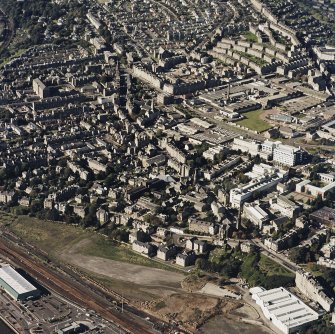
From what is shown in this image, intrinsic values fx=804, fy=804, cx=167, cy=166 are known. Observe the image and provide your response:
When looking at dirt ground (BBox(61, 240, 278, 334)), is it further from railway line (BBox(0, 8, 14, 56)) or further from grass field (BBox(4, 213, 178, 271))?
railway line (BBox(0, 8, 14, 56))

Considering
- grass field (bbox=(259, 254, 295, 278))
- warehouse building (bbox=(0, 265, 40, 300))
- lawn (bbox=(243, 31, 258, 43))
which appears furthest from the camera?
lawn (bbox=(243, 31, 258, 43))

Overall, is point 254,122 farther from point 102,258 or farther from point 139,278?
point 139,278

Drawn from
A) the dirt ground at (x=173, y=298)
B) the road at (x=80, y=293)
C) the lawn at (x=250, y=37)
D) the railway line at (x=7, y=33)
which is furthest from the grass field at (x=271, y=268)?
the railway line at (x=7, y=33)

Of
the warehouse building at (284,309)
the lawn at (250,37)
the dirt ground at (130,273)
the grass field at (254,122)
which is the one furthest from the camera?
the lawn at (250,37)

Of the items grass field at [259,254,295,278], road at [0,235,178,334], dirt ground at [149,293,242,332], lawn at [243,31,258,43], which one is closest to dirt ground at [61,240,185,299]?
dirt ground at [149,293,242,332]

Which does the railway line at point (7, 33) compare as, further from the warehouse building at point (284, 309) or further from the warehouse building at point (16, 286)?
the warehouse building at point (284, 309)

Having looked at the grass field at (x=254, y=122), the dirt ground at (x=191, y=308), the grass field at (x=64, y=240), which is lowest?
the grass field at (x=64, y=240)
